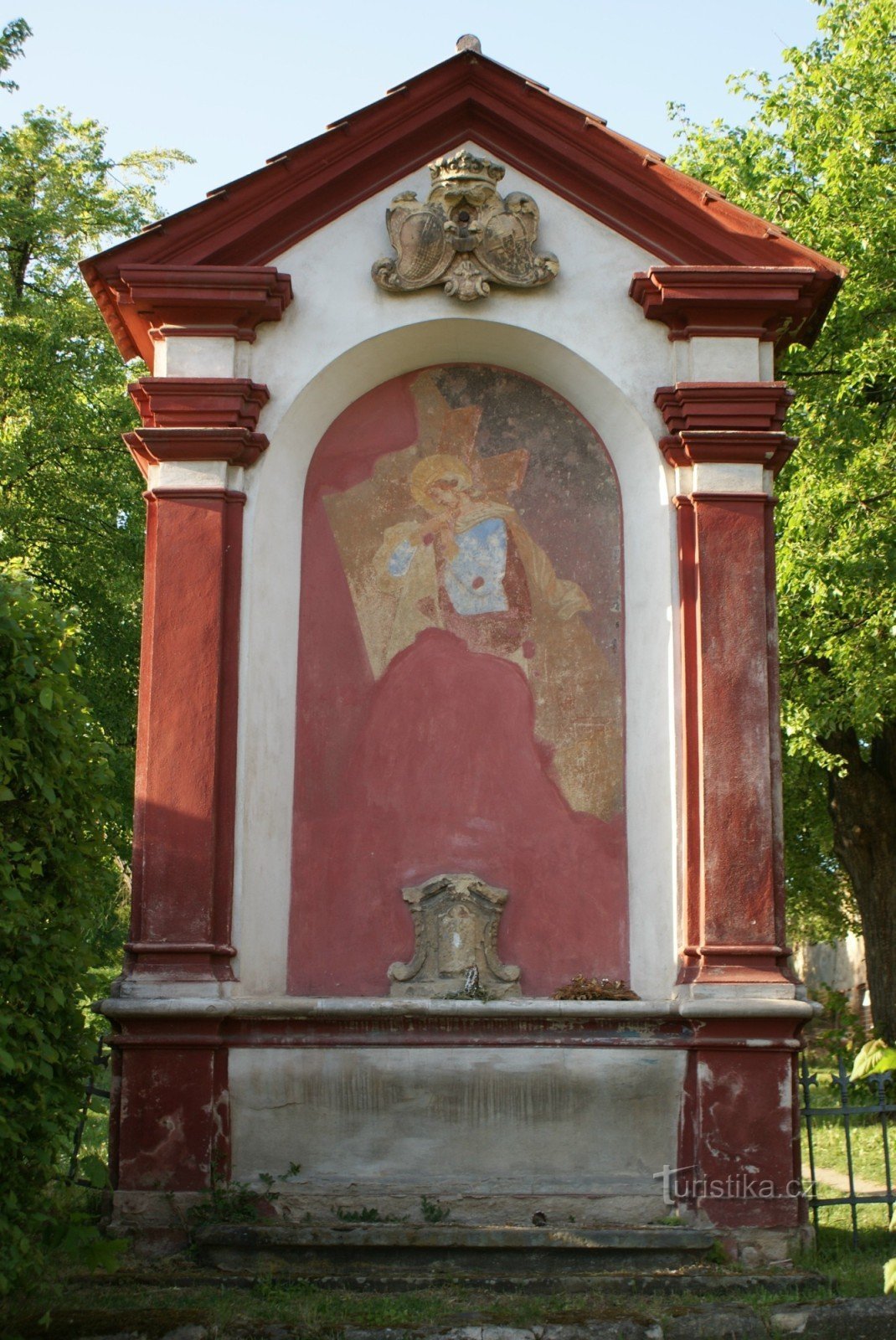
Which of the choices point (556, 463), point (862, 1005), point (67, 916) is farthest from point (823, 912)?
point (67, 916)

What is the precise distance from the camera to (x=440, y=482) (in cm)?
852

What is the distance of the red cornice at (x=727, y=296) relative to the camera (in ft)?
25.6

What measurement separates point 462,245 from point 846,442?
578 cm

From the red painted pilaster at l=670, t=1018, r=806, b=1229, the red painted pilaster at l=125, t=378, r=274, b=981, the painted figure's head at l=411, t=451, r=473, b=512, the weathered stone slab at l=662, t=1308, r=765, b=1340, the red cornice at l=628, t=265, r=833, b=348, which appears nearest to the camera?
the weathered stone slab at l=662, t=1308, r=765, b=1340

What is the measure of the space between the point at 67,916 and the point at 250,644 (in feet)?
6.81

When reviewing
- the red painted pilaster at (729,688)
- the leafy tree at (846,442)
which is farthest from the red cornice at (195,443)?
the leafy tree at (846,442)

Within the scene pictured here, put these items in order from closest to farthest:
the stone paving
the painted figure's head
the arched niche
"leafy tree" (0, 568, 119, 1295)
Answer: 1. "leafy tree" (0, 568, 119, 1295)
2. the stone paving
3. the arched niche
4. the painted figure's head

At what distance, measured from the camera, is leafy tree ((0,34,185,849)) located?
1492 centimetres

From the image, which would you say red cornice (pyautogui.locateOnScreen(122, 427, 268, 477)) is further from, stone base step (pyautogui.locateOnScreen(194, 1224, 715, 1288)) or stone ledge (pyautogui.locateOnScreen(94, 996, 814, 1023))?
stone base step (pyautogui.locateOnScreen(194, 1224, 715, 1288))

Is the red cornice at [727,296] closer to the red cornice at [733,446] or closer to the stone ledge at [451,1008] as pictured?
the red cornice at [733,446]

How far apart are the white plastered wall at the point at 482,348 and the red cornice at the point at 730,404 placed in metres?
0.16

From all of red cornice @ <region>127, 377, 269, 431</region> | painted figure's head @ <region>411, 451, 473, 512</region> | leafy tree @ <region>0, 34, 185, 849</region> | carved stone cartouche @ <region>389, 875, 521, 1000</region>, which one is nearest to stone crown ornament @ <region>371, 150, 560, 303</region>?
painted figure's head @ <region>411, 451, 473, 512</region>

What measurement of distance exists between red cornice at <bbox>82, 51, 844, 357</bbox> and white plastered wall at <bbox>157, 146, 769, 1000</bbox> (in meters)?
0.12

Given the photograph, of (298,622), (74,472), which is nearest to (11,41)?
(74,472)
